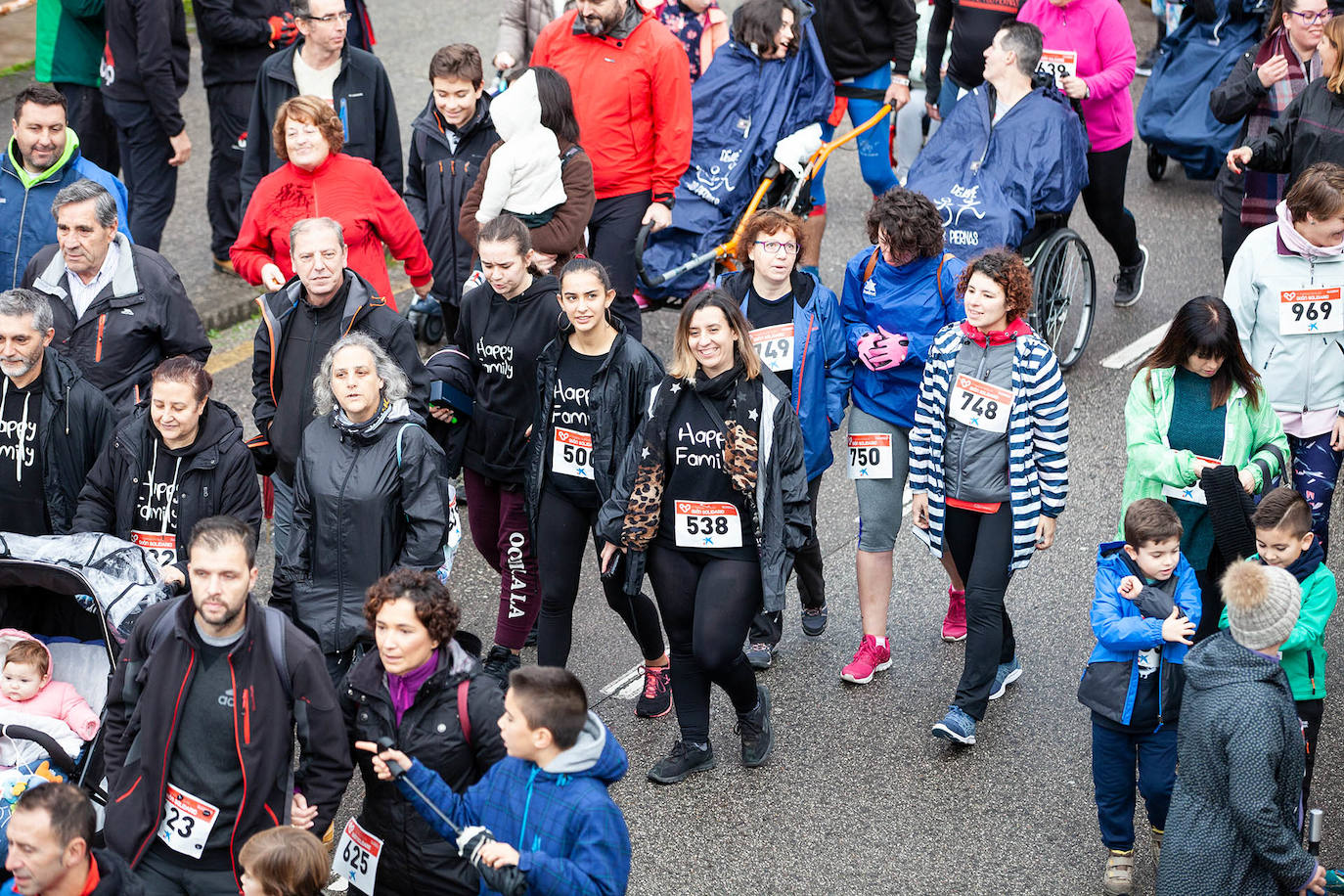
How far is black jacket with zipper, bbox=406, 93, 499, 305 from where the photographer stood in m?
7.30

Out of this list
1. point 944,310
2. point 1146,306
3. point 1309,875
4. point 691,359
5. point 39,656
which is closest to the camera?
point 1309,875

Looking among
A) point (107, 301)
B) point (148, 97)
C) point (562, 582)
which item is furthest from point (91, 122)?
point (562, 582)

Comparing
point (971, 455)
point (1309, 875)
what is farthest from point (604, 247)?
point (1309, 875)

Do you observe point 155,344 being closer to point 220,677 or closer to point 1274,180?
point 220,677

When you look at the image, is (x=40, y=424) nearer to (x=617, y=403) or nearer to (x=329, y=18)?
(x=617, y=403)

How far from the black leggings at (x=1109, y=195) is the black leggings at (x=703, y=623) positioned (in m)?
4.13

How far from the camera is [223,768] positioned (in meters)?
4.34

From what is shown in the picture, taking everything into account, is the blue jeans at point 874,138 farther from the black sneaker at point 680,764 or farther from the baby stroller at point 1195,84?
the black sneaker at point 680,764

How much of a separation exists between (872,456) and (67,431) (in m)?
3.01

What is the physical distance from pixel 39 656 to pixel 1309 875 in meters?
3.89

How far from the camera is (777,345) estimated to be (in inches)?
232

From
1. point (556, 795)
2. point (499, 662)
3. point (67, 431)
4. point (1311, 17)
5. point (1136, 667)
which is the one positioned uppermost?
point (1311, 17)

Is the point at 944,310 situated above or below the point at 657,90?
below

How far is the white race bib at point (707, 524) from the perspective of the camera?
17.5ft
